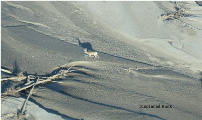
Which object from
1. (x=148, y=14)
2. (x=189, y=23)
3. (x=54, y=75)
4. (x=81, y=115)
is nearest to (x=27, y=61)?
(x=54, y=75)

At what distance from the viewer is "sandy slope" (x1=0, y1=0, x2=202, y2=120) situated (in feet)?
30.7

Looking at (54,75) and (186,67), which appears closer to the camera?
(54,75)

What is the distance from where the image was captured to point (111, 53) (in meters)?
11.8

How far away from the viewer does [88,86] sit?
9.98 m

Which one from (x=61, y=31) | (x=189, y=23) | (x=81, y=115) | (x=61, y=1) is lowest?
(x=81, y=115)

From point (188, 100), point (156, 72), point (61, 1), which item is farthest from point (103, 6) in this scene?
point (188, 100)

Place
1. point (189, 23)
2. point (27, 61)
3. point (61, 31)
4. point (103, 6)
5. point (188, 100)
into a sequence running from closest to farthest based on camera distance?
point (188, 100) < point (27, 61) < point (61, 31) < point (189, 23) < point (103, 6)

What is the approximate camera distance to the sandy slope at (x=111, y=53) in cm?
935

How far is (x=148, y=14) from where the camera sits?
14.3 metres

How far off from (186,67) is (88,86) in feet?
13.9

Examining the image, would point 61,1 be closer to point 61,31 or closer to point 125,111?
point 61,31

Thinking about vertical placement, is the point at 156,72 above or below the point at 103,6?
below

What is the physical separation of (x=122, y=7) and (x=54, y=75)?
638 centimetres

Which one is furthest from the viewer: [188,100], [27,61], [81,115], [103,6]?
[103,6]
